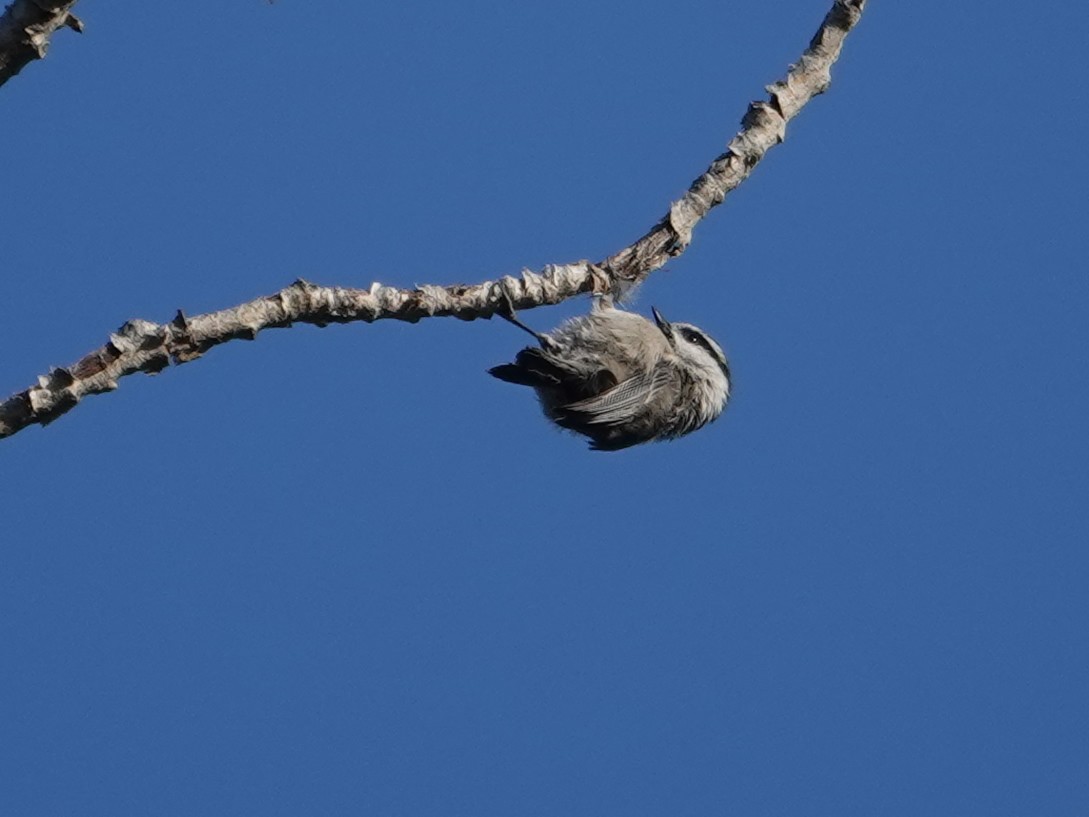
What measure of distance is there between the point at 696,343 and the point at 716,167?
2.04 m

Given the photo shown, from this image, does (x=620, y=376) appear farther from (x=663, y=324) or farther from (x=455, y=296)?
(x=455, y=296)

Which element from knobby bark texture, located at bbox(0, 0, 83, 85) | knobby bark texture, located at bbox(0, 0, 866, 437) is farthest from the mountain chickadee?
knobby bark texture, located at bbox(0, 0, 83, 85)

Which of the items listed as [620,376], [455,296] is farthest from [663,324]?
[455,296]

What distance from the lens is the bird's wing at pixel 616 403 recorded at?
5.45 m

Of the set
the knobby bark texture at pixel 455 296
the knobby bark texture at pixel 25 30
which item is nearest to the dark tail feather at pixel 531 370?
the knobby bark texture at pixel 455 296

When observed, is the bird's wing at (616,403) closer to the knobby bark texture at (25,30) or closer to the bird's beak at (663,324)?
the bird's beak at (663,324)

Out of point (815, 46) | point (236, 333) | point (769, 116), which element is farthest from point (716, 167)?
point (236, 333)

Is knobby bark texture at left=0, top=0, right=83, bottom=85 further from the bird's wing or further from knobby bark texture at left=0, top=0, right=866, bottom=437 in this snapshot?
the bird's wing

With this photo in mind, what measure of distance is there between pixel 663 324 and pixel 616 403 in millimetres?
590

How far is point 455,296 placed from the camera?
368 centimetres

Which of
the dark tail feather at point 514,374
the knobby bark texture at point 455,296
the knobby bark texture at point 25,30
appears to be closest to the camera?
the knobby bark texture at point 25,30

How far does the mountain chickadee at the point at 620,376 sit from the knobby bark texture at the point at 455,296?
134 centimetres

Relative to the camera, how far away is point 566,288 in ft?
13.0

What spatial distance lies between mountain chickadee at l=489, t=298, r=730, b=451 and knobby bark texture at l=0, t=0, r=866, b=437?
134 cm
